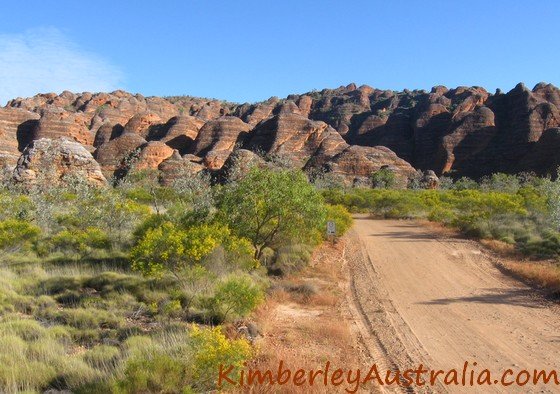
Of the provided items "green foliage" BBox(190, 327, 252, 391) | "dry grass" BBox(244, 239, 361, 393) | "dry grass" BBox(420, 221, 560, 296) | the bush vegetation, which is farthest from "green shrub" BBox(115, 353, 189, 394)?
the bush vegetation

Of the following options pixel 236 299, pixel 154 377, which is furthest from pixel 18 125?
pixel 154 377

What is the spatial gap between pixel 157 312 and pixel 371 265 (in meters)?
8.66

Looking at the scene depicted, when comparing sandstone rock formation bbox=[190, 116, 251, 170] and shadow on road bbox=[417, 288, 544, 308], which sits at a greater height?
sandstone rock formation bbox=[190, 116, 251, 170]

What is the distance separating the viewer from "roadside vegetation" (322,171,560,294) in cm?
1524

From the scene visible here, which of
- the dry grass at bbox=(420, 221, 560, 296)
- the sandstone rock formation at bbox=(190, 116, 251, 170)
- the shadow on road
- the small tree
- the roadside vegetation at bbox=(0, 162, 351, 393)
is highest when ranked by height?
the sandstone rock formation at bbox=(190, 116, 251, 170)

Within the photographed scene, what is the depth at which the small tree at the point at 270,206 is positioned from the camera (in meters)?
14.1

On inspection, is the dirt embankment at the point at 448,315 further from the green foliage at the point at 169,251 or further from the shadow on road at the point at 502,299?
the green foliage at the point at 169,251

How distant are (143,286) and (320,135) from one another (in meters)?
70.2

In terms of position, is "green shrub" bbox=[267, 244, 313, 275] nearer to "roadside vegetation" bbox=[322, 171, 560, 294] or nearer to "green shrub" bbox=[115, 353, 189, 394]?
"roadside vegetation" bbox=[322, 171, 560, 294]

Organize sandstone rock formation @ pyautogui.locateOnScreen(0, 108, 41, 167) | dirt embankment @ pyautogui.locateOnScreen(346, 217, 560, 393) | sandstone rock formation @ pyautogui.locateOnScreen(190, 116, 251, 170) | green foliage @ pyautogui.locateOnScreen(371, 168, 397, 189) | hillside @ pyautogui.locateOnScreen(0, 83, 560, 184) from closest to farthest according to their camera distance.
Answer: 1. dirt embankment @ pyautogui.locateOnScreen(346, 217, 560, 393)
2. green foliage @ pyautogui.locateOnScreen(371, 168, 397, 189)
3. hillside @ pyautogui.locateOnScreen(0, 83, 560, 184)
4. sandstone rock formation @ pyautogui.locateOnScreen(0, 108, 41, 167)
5. sandstone rock formation @ pyautogui.locateOnScreen(190, 116, 251, 170)

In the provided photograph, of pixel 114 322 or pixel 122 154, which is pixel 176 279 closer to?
pixel 114 322

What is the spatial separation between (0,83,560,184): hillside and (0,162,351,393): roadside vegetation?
2973 cm

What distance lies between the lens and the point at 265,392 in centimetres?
593

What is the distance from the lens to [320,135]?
261 feet
